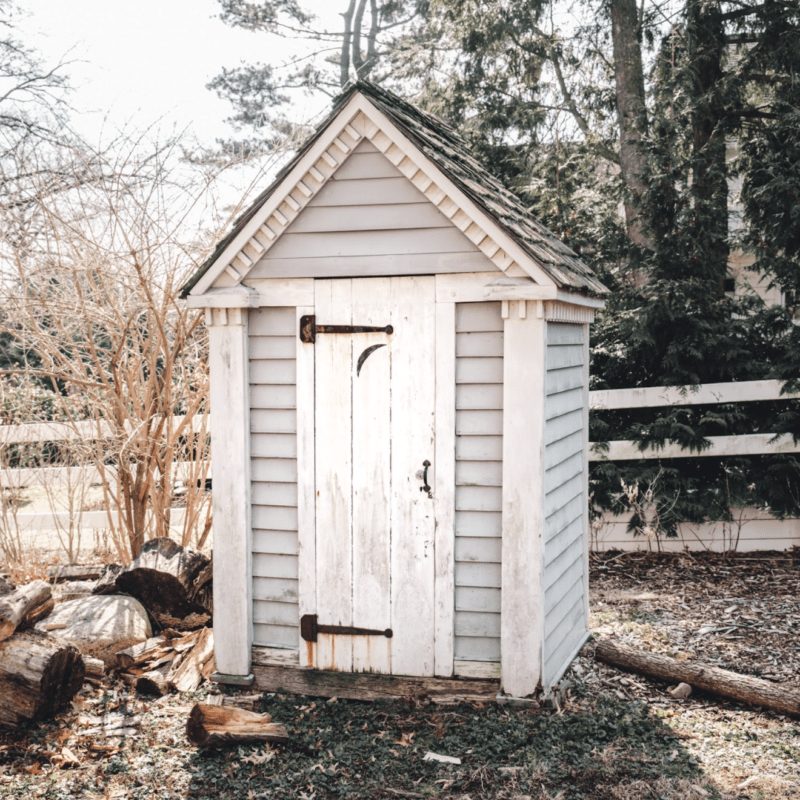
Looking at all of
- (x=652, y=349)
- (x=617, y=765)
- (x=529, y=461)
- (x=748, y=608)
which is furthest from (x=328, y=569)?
(x=652, y=349)

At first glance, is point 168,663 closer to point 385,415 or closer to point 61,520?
point 385,415

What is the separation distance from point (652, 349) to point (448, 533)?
4.95m

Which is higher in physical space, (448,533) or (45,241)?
(45,241)

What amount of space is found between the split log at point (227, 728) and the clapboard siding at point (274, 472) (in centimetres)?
64

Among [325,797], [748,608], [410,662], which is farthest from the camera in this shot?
[748,608]

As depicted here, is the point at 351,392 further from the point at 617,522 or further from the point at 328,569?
the point at 617,522

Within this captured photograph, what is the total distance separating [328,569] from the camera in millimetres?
4812

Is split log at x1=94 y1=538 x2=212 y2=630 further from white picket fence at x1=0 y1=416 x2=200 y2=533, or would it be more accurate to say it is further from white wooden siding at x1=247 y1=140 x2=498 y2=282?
white wooden siding at x1=247 y1=140 x2=498 y2=282

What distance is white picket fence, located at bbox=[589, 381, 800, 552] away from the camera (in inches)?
320

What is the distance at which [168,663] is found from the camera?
532cm

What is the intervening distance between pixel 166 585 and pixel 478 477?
2596 millimetres

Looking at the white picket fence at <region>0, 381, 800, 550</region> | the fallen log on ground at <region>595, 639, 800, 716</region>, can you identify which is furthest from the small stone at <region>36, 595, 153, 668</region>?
the fallen log on ground at <region>595, 639, 800, 716</region>

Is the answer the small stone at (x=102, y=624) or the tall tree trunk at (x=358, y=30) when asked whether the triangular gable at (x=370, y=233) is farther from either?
the tall tree trunk at (x=358, y=30)

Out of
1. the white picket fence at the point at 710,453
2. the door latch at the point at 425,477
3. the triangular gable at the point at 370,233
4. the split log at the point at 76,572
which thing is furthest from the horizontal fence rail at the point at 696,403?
the split log at the point at 76,572
